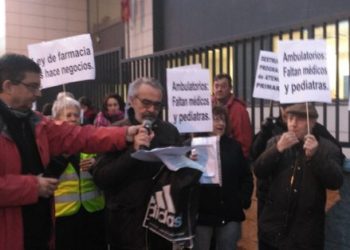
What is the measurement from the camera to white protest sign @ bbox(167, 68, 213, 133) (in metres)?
4.54

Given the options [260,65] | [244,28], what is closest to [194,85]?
[260,65]

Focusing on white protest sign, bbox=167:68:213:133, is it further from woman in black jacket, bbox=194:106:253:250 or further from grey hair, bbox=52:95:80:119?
grey hair, bbox=52:95:80:119

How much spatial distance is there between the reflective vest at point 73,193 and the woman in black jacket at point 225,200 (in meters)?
1.00

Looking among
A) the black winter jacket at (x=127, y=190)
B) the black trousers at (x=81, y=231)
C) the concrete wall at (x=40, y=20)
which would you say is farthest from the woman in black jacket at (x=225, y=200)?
the concrete wall at (x=40, y=20)

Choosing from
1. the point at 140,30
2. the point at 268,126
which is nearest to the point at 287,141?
the point at 268,126

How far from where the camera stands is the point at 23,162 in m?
2.92

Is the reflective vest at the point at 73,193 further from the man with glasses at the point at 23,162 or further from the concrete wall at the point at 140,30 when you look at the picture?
the concrete wall at the point at 140,30

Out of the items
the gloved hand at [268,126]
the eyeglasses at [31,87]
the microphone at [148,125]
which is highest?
the eyeglasses at [31,87]

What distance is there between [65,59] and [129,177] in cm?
225

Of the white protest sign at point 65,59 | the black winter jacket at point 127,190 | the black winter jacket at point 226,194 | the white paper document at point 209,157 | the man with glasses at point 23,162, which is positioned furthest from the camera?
the white protest sign at point 65,59

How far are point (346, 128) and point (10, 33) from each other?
1337cm

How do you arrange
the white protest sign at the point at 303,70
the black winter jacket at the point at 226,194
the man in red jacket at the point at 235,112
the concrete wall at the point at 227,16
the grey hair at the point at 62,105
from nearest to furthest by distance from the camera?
1. the white protest sign at the point at 303,70
2. the black winter jacket at the point at 226,194
3. the grey hair at the point at 62,105
4. the man in red jacket at the point at 235,112
5. the concrete wall at the point at 227,16

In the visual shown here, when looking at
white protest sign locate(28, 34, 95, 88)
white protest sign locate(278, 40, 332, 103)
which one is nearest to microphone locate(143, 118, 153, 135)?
white protest sign locate(278, 40, 332, 103)

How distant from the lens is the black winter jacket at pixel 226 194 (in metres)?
4.46
